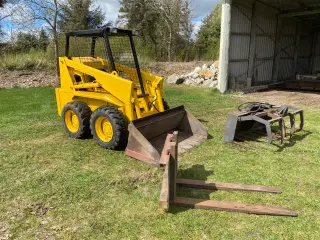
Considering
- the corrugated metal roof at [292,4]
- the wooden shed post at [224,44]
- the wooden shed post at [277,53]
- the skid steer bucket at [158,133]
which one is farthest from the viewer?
the wooden shed post at [277,53]

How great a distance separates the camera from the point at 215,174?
13.4 feet

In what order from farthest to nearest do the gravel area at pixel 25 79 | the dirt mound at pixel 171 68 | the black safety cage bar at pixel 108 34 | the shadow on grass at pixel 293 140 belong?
the dirt mound at pixel 171 68
the gravel area at pixel 25 79
the shadow on grass at pixel 293 140
the black safety cage bar at pixel 108 34

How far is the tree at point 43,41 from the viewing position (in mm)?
15020

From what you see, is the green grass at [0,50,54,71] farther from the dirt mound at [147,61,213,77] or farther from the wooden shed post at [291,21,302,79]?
the wooden shed post at [291,21,302,79]

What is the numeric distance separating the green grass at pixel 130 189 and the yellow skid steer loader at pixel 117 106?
24 cm

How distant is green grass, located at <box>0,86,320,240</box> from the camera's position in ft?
9.45

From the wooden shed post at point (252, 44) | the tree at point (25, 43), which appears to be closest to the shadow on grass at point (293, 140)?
the wooden shed post at point (252, 44)

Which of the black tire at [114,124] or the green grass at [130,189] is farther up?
the black tire at [114,124]

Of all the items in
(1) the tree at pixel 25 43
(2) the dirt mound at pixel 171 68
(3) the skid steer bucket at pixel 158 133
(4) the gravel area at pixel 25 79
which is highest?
(1) the tree at pixel 25 43

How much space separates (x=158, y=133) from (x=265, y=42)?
1036 centimetres

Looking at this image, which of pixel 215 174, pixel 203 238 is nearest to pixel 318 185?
pixel 215 174

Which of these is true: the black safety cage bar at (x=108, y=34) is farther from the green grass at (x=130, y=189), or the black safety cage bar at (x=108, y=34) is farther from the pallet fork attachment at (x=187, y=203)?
the pallet fork attachment at (x=187, y=203)

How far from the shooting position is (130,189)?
12.0 ft

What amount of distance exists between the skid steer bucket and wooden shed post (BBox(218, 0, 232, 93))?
20.3ft
